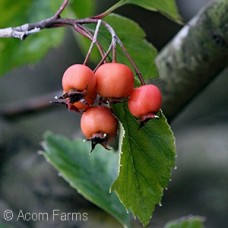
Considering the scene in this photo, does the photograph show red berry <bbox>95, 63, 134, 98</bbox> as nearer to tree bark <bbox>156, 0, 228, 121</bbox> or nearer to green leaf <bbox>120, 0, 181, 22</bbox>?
green leaf <bbox>120, 0, 181, 22</bbox>

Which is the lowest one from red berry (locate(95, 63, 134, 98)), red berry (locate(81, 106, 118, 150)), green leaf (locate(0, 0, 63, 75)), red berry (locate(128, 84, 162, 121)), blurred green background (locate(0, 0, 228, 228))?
blurred green background (locate(0, 0, 228, 228))

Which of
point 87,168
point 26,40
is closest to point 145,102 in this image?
point 87,168

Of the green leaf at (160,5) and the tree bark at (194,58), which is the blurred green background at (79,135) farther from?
the green leaf at (160,5)

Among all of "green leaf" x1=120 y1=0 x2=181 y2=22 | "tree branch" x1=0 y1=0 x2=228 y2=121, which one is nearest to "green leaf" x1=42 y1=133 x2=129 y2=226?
"tree branch" x1=0 y1=0 x2=228 y2=121

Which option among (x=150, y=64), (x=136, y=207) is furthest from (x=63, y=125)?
(x=136, y=207)

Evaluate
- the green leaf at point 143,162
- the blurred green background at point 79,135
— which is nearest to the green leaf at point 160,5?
the green leaf at point 143,162

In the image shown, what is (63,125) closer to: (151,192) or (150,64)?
(150,64)
